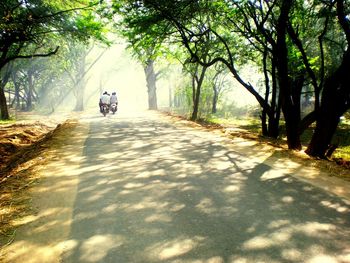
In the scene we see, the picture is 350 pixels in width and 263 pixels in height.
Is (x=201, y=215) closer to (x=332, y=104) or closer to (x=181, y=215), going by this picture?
(x=181, y=215)

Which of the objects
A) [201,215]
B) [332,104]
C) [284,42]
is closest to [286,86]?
[284,42]

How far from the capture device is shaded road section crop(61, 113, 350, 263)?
3.94 meters

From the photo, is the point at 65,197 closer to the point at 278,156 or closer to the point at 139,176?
the point at 139,176

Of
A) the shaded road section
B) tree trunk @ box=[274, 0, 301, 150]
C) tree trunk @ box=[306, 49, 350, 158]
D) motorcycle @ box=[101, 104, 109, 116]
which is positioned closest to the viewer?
the shaded road section

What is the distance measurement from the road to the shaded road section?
0.04ft

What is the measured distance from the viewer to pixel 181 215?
16.4ft

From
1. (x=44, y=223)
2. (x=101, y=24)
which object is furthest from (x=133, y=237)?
(x=101, y=24)

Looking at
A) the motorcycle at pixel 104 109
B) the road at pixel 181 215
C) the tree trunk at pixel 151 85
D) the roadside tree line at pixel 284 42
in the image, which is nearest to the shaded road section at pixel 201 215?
the road at pixel 181 215

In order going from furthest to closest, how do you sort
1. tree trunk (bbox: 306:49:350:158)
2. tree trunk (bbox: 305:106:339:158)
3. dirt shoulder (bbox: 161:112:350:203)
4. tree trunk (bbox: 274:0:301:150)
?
1. tree trunk (bbox: 274:0:301:150)
2. tree trunk (bbox: 305:106:339:158)
3. tree trunk (bbox: 306:49:350:158)
4. dirt shoulder (bbox: 161:112:350:203)

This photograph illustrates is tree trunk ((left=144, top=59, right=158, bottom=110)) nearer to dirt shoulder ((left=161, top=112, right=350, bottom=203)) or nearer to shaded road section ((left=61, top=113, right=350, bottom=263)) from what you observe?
dirt shoulder ((left=161, top=112, right=350, bottom=203))

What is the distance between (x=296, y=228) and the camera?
4.54 meters

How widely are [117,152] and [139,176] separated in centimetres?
293

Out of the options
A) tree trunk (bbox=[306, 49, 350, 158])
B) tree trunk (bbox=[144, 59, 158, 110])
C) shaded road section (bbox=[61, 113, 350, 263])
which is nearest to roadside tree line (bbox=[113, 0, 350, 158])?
tree trunk (bbox=[306, 49, 350, 158])

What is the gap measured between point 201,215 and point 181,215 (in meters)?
0.29
